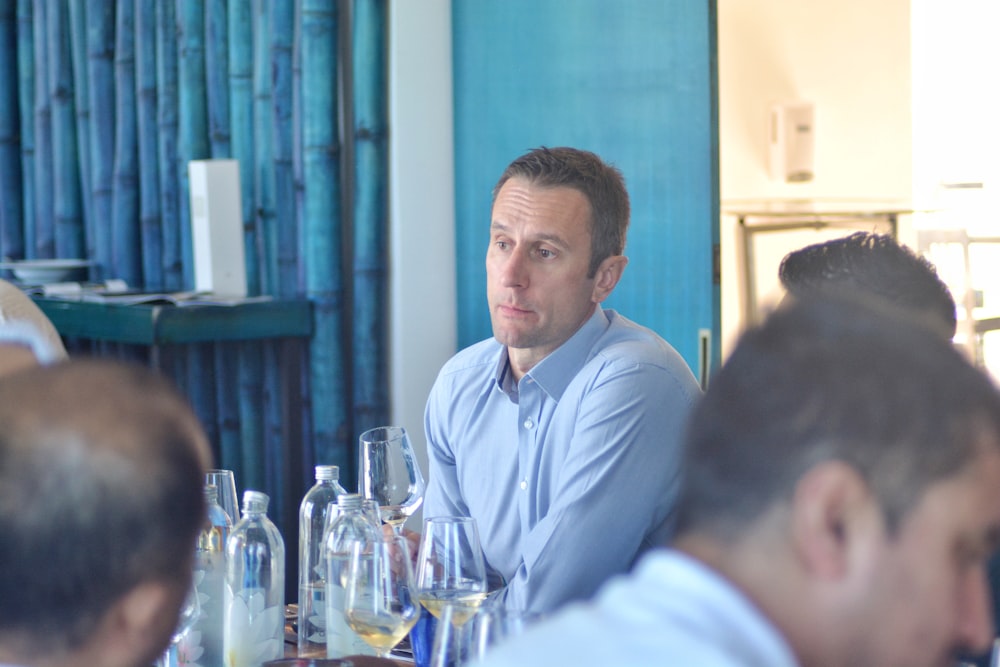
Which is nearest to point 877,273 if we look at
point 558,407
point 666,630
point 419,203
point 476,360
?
point 558,407

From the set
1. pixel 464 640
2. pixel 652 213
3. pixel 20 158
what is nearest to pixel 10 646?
pixel 464 640

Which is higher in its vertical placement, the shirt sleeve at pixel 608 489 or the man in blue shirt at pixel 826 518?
the man in blue shirt at pixel 826 518

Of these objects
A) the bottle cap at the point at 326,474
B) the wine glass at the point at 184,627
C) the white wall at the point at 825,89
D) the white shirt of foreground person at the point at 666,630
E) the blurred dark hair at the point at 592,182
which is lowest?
the wine glass at the point at 184,627

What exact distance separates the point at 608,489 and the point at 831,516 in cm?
119

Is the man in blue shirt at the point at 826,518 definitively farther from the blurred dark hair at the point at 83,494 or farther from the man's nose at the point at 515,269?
the man's nose at the point at 515,269

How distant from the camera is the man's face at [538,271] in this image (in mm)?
2225

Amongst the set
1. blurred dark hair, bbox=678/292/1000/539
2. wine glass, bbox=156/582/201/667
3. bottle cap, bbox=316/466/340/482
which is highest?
blurred dark hair, bbox=678/292/1000/539

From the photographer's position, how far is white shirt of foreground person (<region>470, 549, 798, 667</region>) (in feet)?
2.24

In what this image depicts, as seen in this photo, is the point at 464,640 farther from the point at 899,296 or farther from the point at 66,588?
the point at 899,296

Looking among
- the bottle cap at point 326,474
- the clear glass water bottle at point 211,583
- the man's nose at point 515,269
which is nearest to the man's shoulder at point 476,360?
the man's nose at point 515,269

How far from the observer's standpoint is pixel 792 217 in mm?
6281

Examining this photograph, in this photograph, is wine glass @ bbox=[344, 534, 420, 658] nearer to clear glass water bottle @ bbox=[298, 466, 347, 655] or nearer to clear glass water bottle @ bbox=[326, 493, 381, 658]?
clear glass water bottle @ bbox=[326, 493, 381, 658]

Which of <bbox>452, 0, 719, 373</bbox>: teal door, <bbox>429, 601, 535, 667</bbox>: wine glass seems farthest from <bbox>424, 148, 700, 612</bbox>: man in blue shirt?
<bbox>452, 0, 719, 373</bbox>: teal door

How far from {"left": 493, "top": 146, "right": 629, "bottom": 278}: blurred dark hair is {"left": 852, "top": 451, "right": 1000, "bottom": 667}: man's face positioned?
1575 mm
